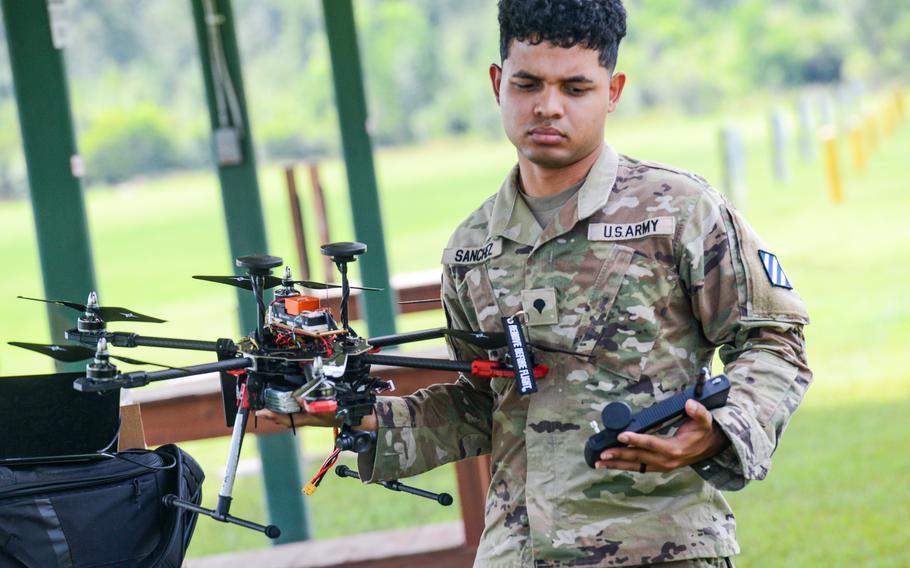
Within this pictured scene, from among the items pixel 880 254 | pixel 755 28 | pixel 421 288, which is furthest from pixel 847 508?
pixel 755 28

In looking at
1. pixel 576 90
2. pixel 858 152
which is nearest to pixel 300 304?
pixel 576 90

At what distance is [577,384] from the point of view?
2.52 metres

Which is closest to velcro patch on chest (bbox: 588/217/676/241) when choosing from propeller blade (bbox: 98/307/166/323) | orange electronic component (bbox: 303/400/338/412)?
orange electronic component (bbox: 303/400/338/412)

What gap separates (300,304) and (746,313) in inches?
30.8

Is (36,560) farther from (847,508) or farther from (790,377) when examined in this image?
(847,508)

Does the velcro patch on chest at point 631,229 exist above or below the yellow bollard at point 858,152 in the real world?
above

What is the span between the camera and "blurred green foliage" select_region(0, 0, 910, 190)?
1700 inches

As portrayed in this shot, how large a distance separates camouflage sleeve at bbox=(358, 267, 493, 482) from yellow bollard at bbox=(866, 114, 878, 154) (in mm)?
25094

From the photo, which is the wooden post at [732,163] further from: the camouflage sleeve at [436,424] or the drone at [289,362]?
the drone at [289,362]

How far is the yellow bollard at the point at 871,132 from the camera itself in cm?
2704

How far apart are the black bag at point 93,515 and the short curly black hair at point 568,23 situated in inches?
44.8

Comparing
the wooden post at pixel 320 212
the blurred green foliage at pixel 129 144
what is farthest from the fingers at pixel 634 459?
the blurred green foliage at pixel 129 144

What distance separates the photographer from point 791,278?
1487 centimetres

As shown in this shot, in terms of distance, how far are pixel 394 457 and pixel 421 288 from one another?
4176 mm
